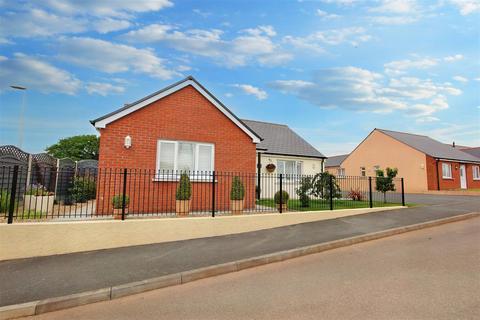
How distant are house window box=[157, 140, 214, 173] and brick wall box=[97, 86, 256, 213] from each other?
20 cm

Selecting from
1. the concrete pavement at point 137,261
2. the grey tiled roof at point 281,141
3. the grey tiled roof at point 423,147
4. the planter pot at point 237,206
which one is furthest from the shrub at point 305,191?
the grey tiled roof at point 423,147

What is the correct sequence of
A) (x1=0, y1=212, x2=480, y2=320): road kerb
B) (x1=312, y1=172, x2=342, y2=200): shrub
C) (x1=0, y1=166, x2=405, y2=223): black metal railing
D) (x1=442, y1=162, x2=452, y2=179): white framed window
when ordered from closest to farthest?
(x1=0, y1=212, x2=480, y2=320): road kerb < (x1=0, y1=166, x2=405, y2=223): black metal railing < (x1=312, y1=172, x2=342, y2=200): shrub < (x1=442, y1=162, x2=452, y2=179): white framed window

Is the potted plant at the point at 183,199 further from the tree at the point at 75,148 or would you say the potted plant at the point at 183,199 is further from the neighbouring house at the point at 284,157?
the tree at the point at 75,148

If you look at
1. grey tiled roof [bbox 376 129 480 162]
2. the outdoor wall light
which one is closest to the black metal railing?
the outdoor wall light

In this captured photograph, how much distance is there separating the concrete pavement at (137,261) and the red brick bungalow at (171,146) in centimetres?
258

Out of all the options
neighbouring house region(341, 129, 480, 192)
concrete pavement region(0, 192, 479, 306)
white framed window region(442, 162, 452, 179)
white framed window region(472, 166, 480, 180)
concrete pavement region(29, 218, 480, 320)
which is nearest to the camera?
concrete pavement region(29, 218, 480, 320)

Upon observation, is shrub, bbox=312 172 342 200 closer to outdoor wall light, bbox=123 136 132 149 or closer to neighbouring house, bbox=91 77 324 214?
neighbouring house, bbox=91 77 324 214

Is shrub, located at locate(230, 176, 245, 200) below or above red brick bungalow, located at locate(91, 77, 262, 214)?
below

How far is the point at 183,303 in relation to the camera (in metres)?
4.24

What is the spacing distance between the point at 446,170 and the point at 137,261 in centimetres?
3038

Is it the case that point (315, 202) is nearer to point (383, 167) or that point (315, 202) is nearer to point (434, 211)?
point (434, 211)

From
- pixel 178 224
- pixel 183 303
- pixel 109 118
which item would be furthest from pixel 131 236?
pixel 109 118

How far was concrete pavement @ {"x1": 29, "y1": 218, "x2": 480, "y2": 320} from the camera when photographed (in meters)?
3.81

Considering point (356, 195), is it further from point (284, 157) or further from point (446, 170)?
point (446, 170)
